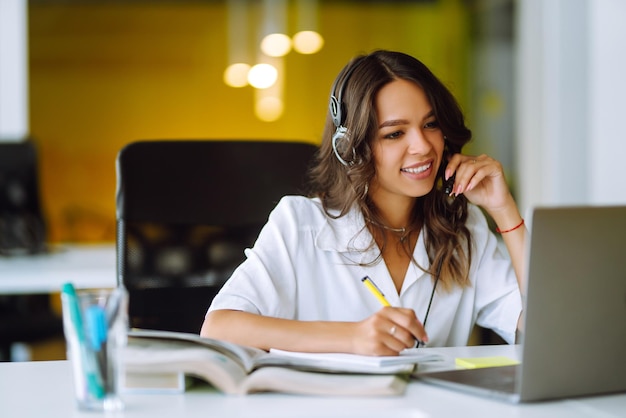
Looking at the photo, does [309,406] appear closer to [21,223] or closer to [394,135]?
[394,135]

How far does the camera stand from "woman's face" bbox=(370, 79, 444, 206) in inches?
69.7

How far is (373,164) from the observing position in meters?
1.83

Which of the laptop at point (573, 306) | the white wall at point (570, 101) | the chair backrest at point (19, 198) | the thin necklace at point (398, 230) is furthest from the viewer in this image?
the white wall at point (570, 101)

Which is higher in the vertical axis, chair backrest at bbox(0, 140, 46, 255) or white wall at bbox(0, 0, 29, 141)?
white wall at bbox(0, 0, 29, 141)

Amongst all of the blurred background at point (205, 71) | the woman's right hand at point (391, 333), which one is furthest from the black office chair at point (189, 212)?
the blurred background at point (205, 71)

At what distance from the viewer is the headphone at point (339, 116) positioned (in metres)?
1.80

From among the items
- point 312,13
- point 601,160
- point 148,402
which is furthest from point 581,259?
point 312,13

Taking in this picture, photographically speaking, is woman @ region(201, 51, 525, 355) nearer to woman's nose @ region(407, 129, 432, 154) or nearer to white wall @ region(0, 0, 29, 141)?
woman's nose @ region(407, 129, 432, 154)

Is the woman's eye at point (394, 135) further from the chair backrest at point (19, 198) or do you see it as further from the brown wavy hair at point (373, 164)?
the chair backrest at point (19, 198)

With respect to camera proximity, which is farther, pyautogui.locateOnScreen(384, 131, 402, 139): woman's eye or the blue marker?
pyautogui.locateOnScreen(384, 131, 402, 139): woman's eye

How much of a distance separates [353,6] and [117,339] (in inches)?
181

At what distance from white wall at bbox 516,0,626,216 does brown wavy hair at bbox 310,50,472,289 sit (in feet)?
7.21

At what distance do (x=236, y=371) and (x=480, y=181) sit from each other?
91 cm

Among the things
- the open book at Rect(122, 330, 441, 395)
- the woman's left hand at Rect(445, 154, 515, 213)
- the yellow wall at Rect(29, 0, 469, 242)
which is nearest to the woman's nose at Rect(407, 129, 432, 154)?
the woman's left hand at Rect(445, 154, 515, 213)
